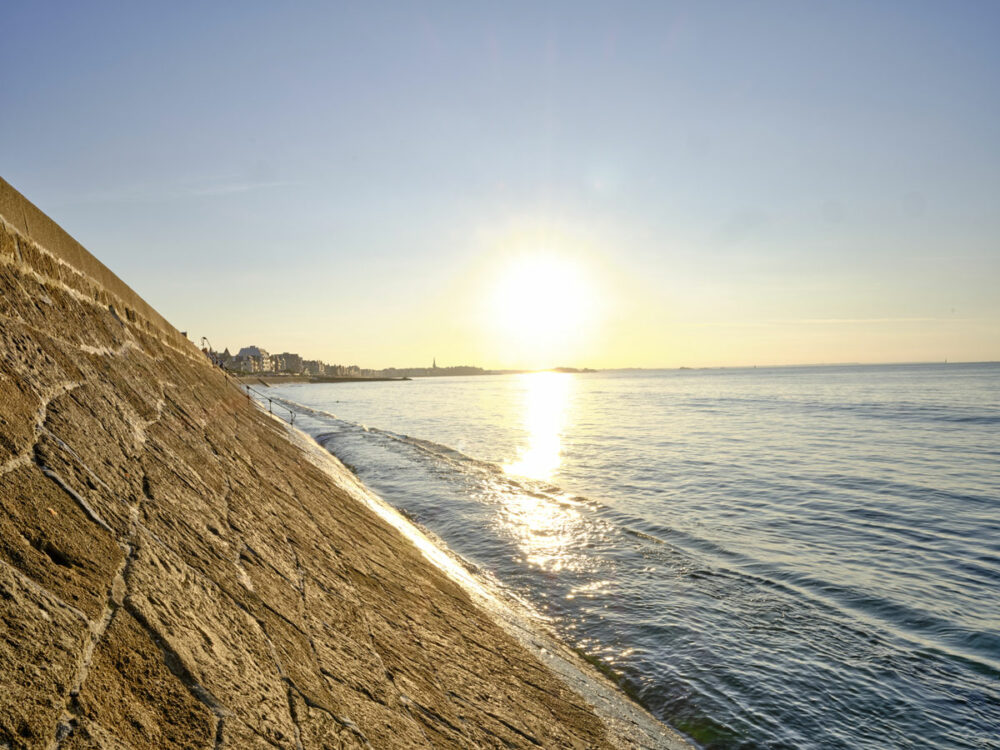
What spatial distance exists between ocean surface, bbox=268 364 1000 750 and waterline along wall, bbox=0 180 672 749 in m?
2.83

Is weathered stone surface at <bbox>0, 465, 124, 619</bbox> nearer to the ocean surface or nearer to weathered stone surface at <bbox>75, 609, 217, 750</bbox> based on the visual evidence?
weathered stone surface at <bbox>75, 609, 217, 750</bbox>

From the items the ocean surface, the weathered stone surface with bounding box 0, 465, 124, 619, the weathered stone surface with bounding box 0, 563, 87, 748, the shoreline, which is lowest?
the ocean surface

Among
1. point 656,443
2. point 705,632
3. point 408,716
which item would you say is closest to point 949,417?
point 656,443

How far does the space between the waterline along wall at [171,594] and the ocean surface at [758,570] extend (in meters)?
2.83

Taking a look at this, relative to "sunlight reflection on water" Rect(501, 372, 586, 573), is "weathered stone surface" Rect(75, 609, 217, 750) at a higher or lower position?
higher

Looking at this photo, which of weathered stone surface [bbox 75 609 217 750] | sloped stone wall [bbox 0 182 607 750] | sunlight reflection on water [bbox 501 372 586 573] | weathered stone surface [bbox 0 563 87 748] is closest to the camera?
weathered stone surface [bbox 0 563 87 748]

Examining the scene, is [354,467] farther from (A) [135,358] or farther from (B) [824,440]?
(B) [824,440]

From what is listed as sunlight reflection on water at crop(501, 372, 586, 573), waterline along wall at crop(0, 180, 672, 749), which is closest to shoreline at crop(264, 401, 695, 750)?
waterline along wall at crop(0, 180, 672, 749)

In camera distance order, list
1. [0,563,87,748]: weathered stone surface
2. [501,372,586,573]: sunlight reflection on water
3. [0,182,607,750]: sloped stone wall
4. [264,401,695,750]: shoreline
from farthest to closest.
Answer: [501,372,586,573]: sunlight reflection on water < [264,401,695,750]: shoreline < [0,182,607,750]: sloped stone wall < [0,563,87,748]: weathered stone surface

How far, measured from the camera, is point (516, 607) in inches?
346

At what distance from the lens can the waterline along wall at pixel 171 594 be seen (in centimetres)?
200

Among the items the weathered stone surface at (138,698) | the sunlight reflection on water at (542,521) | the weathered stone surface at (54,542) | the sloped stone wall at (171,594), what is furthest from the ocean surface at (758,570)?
the weathered stone surface at (54,542)

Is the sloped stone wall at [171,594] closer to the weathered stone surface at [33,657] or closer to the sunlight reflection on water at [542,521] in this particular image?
the weathered stone surface at [33,657]

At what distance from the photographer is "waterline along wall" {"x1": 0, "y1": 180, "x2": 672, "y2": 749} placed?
1995mm
